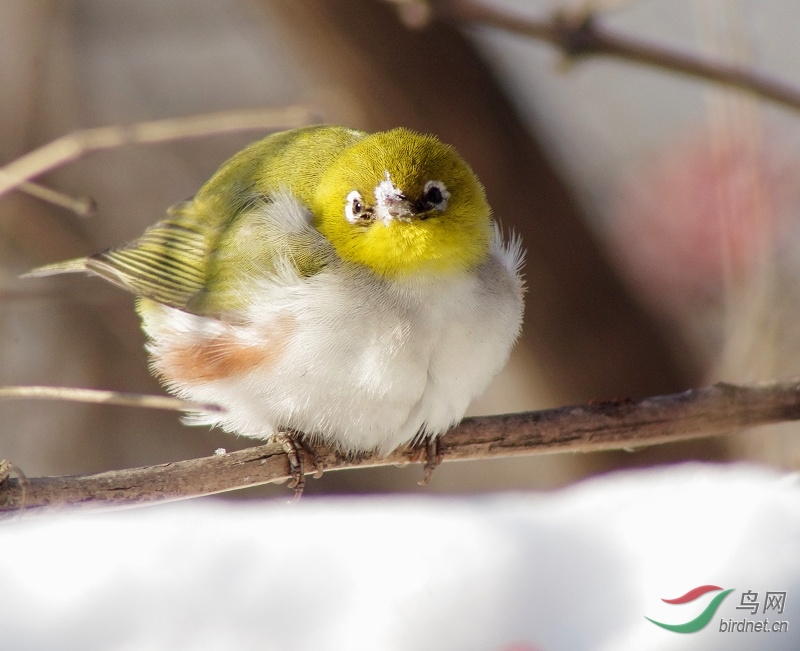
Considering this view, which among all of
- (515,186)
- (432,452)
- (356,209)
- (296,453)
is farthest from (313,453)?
(515,186)

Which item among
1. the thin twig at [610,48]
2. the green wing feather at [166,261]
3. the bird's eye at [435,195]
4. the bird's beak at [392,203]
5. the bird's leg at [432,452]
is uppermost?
the thin twig at [610,48]

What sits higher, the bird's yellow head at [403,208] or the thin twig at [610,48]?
the thin twig at [610,48]

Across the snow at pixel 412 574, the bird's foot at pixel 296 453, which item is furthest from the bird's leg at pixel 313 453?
the snow at pixel 412 574

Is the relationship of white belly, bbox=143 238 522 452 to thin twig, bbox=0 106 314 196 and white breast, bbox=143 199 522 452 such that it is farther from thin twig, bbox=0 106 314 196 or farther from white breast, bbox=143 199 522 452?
thin twig, bbox=0 106 314 196

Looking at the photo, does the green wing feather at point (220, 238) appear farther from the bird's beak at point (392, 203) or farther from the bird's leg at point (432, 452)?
the bird's leg at point (432, 452)

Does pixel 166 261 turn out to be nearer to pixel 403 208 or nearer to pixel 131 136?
pixel 131 136
